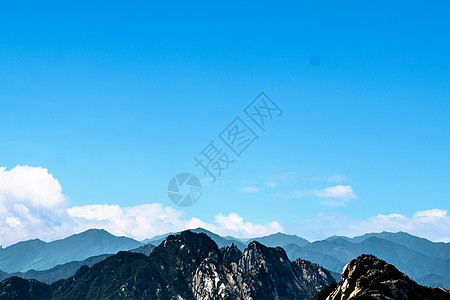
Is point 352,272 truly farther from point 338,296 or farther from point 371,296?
point 371,296

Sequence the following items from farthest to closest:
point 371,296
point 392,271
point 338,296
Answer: point 338,296, point 392,271, point 371,296

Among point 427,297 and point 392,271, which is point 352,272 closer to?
point 392,271

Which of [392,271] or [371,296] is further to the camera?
[392,271]

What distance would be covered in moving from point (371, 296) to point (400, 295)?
10128mm

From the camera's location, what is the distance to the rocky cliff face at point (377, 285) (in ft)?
376

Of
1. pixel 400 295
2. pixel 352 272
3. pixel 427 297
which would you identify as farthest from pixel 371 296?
pixel 352 272

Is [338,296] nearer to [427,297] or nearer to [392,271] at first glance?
[392,271]

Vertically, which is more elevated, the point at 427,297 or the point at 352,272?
the point at 352,272

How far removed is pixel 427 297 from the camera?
383ft

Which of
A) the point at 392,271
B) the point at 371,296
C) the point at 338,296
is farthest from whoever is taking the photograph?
the point at 338,296

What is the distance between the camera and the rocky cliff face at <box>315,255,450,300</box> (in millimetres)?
114562

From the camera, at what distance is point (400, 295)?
114375 millimetres

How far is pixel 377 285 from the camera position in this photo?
11769 centimetres

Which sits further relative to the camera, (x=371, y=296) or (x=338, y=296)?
(x=338, y=296)
